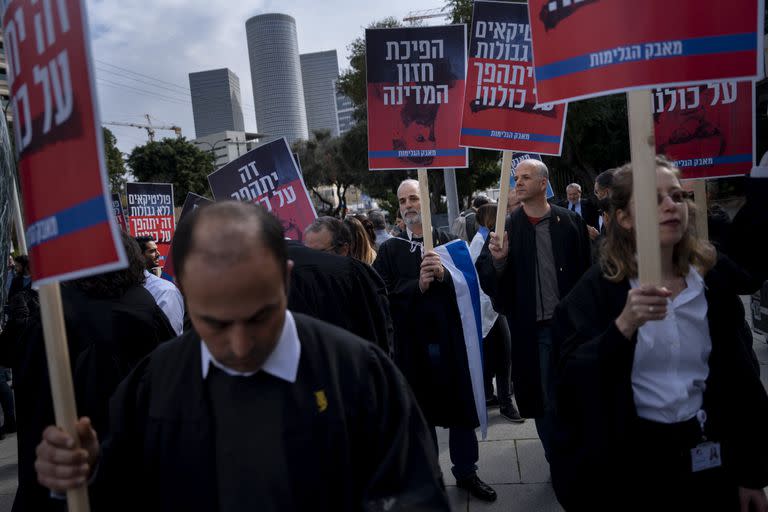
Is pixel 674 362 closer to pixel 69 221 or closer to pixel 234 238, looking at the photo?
pixel 234 238

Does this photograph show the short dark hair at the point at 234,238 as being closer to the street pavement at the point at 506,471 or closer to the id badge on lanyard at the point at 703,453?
the id badge on lanyard at the point at 703,453

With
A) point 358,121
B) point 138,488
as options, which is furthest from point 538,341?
point 358,121

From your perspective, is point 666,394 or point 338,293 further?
point 338,293

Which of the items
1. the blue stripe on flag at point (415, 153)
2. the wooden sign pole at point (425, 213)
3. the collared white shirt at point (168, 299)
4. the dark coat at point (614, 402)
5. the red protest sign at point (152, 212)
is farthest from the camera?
the red protest sign at point (152, 212)

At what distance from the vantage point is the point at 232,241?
1.29 metres

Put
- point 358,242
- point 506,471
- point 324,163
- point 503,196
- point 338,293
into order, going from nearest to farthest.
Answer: point 338,293, point 503,196, point 506,471, point 358,242, point 324,163

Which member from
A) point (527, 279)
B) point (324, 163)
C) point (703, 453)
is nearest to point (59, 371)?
point (703, 453)

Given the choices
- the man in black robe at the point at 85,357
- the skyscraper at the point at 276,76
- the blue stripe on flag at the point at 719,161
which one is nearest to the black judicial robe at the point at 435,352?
the blue stripe on flag at the point at 719,161

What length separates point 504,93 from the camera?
403cm

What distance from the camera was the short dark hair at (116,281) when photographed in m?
2.85

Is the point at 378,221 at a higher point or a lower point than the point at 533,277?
higher

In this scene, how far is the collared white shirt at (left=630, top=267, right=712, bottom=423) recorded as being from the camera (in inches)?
75.6

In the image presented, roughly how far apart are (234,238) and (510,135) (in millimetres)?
3069

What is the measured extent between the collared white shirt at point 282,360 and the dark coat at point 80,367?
162cm
